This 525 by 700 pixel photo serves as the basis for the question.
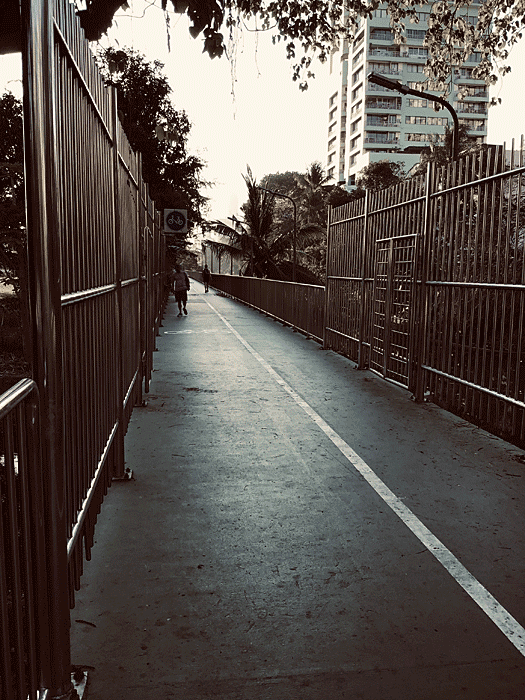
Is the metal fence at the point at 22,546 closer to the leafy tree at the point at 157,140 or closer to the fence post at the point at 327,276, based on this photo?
the fence post at the point at 327,276

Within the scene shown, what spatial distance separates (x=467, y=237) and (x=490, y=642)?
5.62m

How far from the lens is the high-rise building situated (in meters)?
92.5

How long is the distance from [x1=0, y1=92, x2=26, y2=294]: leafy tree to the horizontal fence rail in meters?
8.01

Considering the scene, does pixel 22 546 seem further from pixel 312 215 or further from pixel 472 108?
pixel 472 108

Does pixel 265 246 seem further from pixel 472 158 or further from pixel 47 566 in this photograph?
pixel 47 566

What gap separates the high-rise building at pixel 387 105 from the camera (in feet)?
303

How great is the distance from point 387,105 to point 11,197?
95341mm

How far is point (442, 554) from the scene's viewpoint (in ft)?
13.6

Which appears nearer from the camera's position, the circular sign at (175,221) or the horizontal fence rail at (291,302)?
the horizontal fence rail at (291,302)

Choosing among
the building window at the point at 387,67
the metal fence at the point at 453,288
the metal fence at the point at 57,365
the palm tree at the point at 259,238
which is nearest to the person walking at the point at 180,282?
the metal fence at the point at 453,288

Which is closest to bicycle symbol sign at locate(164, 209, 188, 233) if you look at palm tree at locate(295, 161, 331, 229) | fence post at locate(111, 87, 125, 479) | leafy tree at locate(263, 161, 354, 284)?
fence post at locate(111, 87, 125, 479)

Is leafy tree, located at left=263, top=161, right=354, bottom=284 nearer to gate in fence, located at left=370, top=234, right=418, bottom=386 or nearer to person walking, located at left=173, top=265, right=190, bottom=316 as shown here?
person walking, located at left=173, top=265, right=190, bottom=316

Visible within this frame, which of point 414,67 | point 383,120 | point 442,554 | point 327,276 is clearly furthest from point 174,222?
Result: point 414,67

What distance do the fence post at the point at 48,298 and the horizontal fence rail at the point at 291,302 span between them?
13762 millimetres
